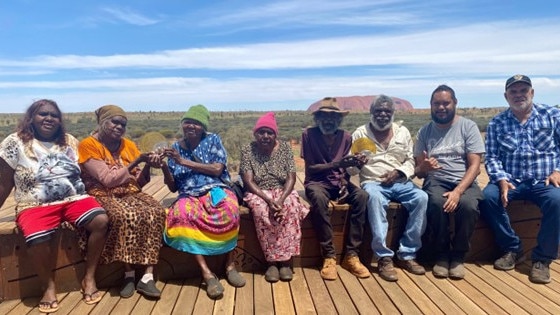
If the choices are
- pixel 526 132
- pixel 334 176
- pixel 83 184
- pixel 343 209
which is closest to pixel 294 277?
pixel 343 209

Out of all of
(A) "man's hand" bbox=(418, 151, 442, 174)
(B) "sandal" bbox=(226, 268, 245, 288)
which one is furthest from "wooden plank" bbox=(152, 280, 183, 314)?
(A) "man's hand" bbox=(418, 151, 442, 174)

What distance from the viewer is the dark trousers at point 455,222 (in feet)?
11.5

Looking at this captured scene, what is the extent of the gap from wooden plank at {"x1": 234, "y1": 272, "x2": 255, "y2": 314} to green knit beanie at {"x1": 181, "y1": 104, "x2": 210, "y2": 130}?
53.6 inches

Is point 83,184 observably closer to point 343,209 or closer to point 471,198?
point 343,209

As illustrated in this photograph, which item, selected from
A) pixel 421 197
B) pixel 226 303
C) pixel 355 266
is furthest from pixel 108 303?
pixel 421 197

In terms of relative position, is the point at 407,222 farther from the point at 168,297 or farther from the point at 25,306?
the point at 25,306

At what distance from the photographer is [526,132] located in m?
3.73

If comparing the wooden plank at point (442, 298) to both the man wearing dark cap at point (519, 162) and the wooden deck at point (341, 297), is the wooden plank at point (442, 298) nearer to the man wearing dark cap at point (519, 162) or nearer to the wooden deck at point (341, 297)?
the wooden deck at point (341, 297)

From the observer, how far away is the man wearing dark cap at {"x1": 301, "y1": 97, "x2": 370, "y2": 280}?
3.51 metres

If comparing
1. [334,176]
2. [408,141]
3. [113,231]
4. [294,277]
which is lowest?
[294,277]

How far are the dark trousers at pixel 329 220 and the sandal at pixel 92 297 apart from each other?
1.78 meters

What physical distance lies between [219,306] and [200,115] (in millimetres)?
1551

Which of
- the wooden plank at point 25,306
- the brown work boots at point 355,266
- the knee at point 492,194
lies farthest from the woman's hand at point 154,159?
the knee at point 492,194

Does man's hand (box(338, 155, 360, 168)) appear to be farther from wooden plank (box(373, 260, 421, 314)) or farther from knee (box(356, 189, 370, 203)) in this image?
wooden plank (box(373, 260, 421, 314))
